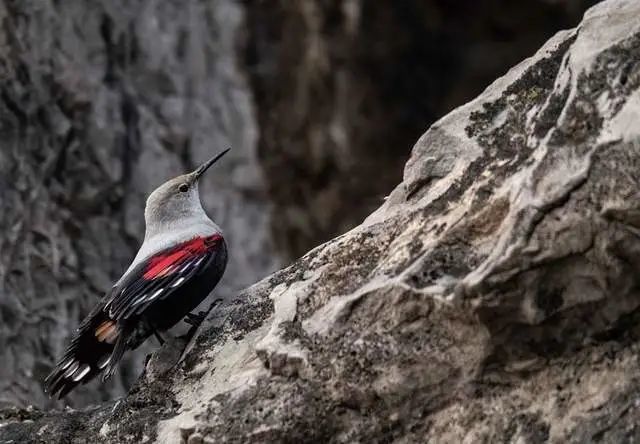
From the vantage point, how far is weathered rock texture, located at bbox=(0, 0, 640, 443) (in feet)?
7.58

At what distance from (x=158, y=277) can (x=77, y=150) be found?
7.18 feet

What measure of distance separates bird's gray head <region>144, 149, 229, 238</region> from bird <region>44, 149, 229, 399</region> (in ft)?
1.32

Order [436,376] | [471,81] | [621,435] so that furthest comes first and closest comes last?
[471,81] → [436,376] → [621,435]

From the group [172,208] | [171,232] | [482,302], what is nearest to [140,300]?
[171,232]

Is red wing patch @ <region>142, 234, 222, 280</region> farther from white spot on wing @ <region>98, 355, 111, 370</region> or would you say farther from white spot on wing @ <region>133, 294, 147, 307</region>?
white spot on wing @ <region>98, 355, 111, 370</region>

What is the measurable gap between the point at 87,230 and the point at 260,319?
2449 millimetres

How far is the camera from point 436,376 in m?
2.47

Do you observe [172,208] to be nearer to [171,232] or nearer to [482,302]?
[171,232]

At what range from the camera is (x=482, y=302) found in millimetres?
2338

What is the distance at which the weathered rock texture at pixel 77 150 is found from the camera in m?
4.87

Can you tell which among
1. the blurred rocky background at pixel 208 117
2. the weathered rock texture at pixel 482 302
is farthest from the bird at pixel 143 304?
the blurred rocky background at pixel 208 117

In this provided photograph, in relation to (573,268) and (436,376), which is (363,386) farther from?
(573,268)

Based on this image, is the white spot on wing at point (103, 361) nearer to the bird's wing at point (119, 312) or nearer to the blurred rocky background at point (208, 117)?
the bird's wing at point (119, 312)

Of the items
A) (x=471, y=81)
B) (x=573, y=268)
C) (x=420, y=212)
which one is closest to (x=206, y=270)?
(x=420, y=212)
